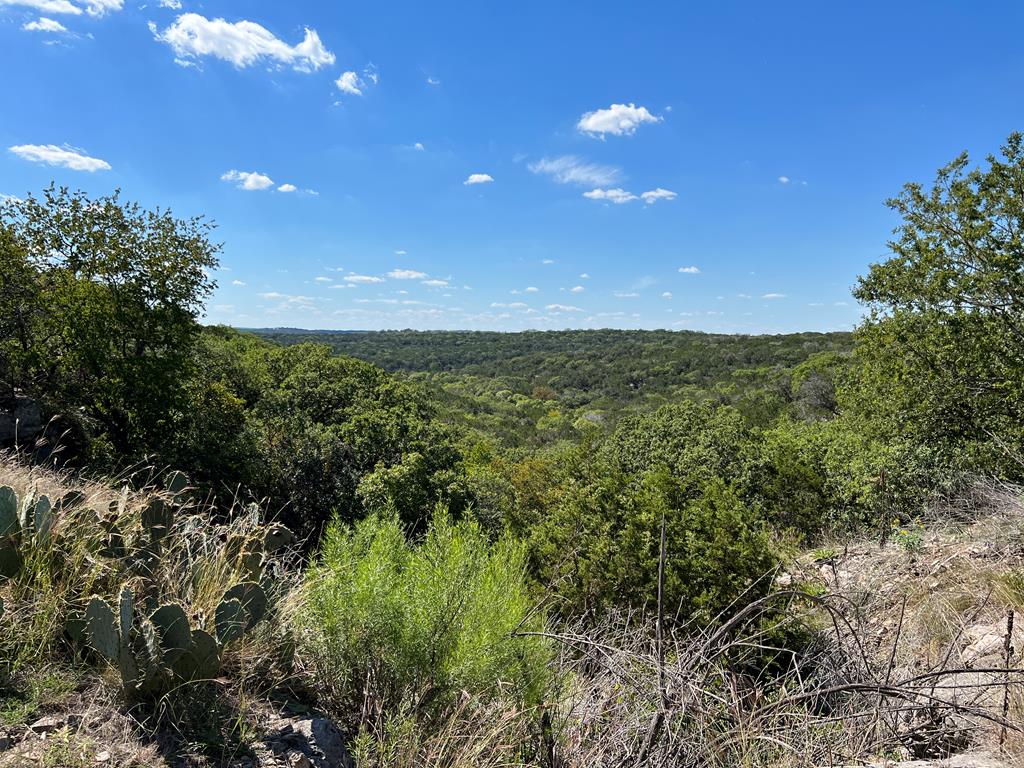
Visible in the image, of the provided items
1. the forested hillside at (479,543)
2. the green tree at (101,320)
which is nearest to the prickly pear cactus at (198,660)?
the forested hillside at (479,543)

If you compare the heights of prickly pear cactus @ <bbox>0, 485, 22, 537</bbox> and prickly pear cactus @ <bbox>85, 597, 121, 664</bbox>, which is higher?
prickly pear cactus @ <bbox>0, 485, 22, 537</bbox>

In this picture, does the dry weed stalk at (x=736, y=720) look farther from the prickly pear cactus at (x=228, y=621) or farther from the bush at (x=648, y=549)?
the bush at (x=648, y=549)

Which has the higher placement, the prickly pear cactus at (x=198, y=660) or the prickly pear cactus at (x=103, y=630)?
the prickly pear cactus at (x=103, y=630)

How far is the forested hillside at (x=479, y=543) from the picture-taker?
2338 mm

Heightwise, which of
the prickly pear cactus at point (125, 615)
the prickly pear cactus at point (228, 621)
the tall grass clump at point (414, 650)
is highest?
the prickly pear cactus at point (125, 615)

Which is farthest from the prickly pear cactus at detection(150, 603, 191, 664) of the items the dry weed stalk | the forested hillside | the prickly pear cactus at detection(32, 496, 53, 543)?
the dry weed stalk

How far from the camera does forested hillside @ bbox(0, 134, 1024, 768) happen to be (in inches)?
92.0

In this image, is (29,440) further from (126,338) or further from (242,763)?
(242,763)

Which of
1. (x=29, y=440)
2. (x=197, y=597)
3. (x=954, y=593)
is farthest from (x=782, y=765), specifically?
(x=29, y=440)

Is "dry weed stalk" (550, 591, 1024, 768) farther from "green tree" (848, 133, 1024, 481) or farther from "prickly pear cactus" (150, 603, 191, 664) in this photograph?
"green tree" (848, 133, 1024, 481)

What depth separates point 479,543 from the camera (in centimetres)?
397

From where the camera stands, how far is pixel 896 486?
11180 mm

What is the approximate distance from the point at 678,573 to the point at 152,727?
485 cm

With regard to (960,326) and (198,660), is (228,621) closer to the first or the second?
(198,660)
